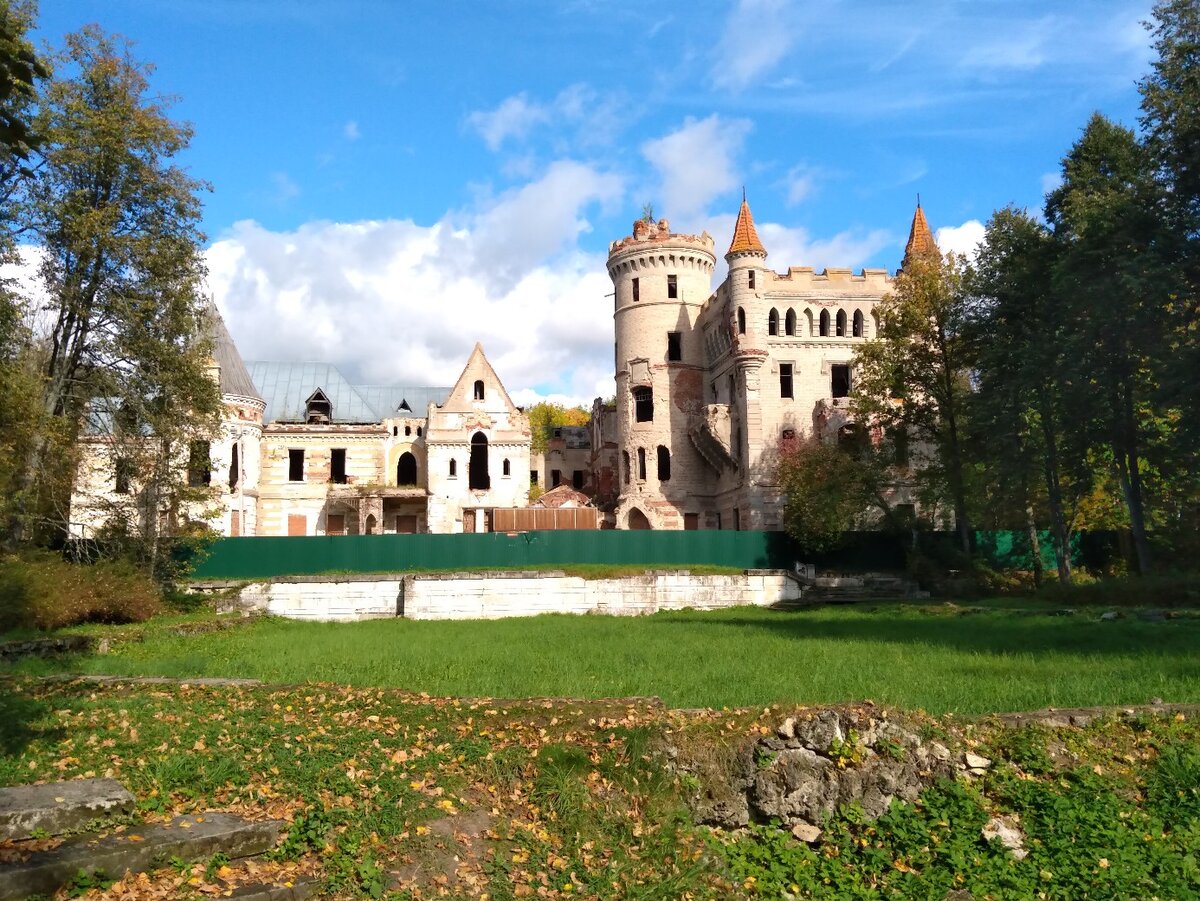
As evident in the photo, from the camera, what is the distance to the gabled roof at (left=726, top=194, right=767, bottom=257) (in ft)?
158

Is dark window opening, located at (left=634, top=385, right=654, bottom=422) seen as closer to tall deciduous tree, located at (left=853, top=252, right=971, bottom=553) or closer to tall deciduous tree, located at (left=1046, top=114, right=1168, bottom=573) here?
tall deciduous tree, located at (left=853, top=252, right=971, bottom=553)

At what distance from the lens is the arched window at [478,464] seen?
51062 millimetres

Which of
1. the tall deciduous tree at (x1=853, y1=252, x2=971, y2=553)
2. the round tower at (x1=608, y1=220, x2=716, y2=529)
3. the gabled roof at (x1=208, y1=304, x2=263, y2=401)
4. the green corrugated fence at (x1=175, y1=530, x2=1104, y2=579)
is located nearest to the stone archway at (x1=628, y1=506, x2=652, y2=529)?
the round tower at (x1=608, y1=220, x2=716, y2=529)

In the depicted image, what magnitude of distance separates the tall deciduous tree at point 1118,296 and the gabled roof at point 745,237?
1743 cm

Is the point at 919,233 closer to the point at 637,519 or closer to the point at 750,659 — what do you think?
the point at 637,519

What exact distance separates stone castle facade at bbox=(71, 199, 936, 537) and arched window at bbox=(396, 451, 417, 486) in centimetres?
Answer: 11

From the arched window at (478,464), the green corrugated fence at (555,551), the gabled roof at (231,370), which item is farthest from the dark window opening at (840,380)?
the gabled roof at (231,370)

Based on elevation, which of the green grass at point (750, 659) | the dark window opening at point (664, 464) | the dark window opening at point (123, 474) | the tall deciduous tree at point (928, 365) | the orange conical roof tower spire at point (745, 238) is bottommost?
the green grass at point (750, 659)

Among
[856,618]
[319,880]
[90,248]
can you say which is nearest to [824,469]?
[856,618]

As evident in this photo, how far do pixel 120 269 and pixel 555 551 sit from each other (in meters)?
18.8

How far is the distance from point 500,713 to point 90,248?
22142mm

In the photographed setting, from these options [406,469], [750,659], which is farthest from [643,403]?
[750,659]

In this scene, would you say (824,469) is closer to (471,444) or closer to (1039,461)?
(1039,461)

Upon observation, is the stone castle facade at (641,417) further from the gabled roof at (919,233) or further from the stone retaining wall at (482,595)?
the stone retaining wall at (482,595)
